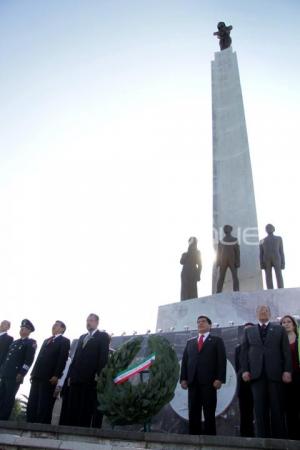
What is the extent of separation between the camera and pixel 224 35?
558 inches

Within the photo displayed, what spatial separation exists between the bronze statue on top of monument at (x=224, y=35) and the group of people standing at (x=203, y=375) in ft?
37.0

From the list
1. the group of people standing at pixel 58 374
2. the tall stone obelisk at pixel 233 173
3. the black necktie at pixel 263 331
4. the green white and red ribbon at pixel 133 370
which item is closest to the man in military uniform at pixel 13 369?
the group of people standing at pixel 58 374

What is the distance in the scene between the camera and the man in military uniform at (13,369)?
573 cm

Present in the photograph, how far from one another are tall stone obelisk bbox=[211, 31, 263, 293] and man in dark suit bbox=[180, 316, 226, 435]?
502cm

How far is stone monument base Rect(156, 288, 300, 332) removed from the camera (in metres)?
7.59

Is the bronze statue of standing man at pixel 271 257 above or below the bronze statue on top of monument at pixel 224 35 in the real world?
below

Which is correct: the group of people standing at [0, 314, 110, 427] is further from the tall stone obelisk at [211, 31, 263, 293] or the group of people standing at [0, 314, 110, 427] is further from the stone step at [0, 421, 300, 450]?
the tall stone obelisk at [211, 31, 263, 293]

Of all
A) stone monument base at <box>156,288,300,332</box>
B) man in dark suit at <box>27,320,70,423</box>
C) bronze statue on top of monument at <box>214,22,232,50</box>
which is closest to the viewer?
man in dark suit at <box>27,320,70,423</box>

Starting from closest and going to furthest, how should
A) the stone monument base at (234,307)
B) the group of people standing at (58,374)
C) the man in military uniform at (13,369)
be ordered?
the group of people standing at (58,374)
the man in military uniform at (13,369)
the stone monument base at (234,307)

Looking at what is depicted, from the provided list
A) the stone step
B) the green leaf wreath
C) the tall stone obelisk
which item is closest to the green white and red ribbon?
the green leaf wreath

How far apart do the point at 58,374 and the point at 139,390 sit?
1.53 m

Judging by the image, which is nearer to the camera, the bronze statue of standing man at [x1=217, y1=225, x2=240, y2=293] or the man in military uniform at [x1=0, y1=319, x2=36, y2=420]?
the man in military uniform at [x1=0, y1=319, x2=36, y2=420]

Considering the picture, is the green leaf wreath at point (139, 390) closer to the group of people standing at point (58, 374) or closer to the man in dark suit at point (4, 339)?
the group of people standing at point (58, 374)

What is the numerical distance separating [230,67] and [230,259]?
675 cm
